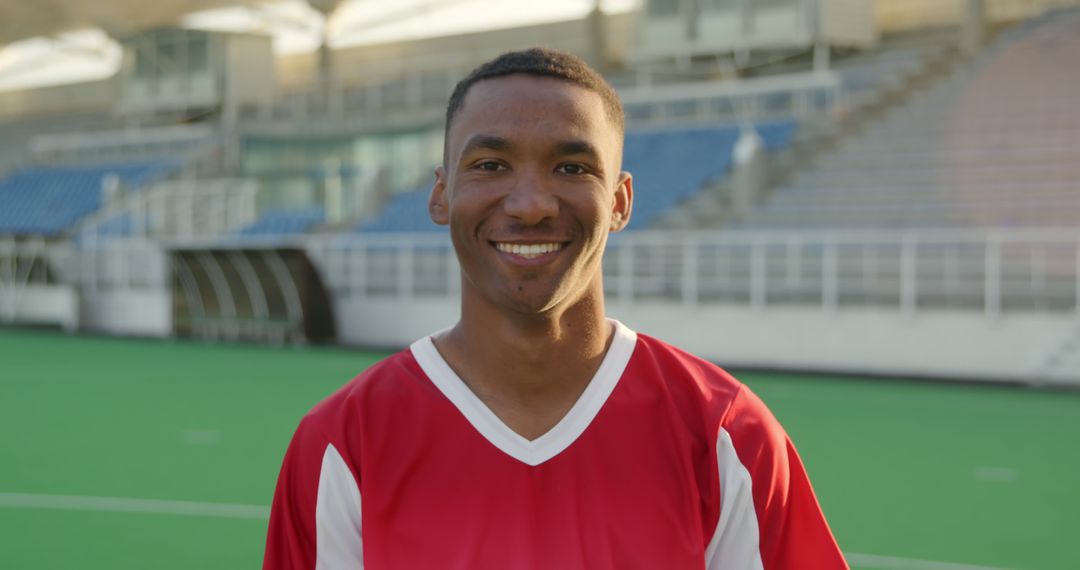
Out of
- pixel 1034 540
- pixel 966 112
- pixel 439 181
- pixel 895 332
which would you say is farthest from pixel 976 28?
pixel 439 181

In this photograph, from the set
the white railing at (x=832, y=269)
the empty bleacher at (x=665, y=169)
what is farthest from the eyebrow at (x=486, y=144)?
the empty bleacher at (x=665, y=169)

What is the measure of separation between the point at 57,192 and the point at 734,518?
31.1 metres

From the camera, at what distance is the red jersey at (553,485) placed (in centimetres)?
184

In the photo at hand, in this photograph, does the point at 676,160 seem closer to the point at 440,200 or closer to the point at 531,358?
the point at 440,200

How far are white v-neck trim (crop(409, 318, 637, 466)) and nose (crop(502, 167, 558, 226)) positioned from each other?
0.83 feet

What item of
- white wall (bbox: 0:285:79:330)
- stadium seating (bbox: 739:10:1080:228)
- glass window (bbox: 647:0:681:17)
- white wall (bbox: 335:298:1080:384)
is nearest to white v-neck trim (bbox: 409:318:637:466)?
white wall (bbox: 335:298:1080:384)

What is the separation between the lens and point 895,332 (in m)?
15.8

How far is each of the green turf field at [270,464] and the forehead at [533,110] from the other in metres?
4.34

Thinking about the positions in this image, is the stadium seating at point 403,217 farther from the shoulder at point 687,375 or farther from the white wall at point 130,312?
the shoulder at point 687,375

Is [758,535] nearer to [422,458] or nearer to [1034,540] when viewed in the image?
[422,458]

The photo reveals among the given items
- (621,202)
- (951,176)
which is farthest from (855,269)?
(621,202)

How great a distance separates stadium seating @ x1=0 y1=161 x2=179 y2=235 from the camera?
93.6ft

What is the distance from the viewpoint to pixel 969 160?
17875 mm

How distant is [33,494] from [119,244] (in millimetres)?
17160
